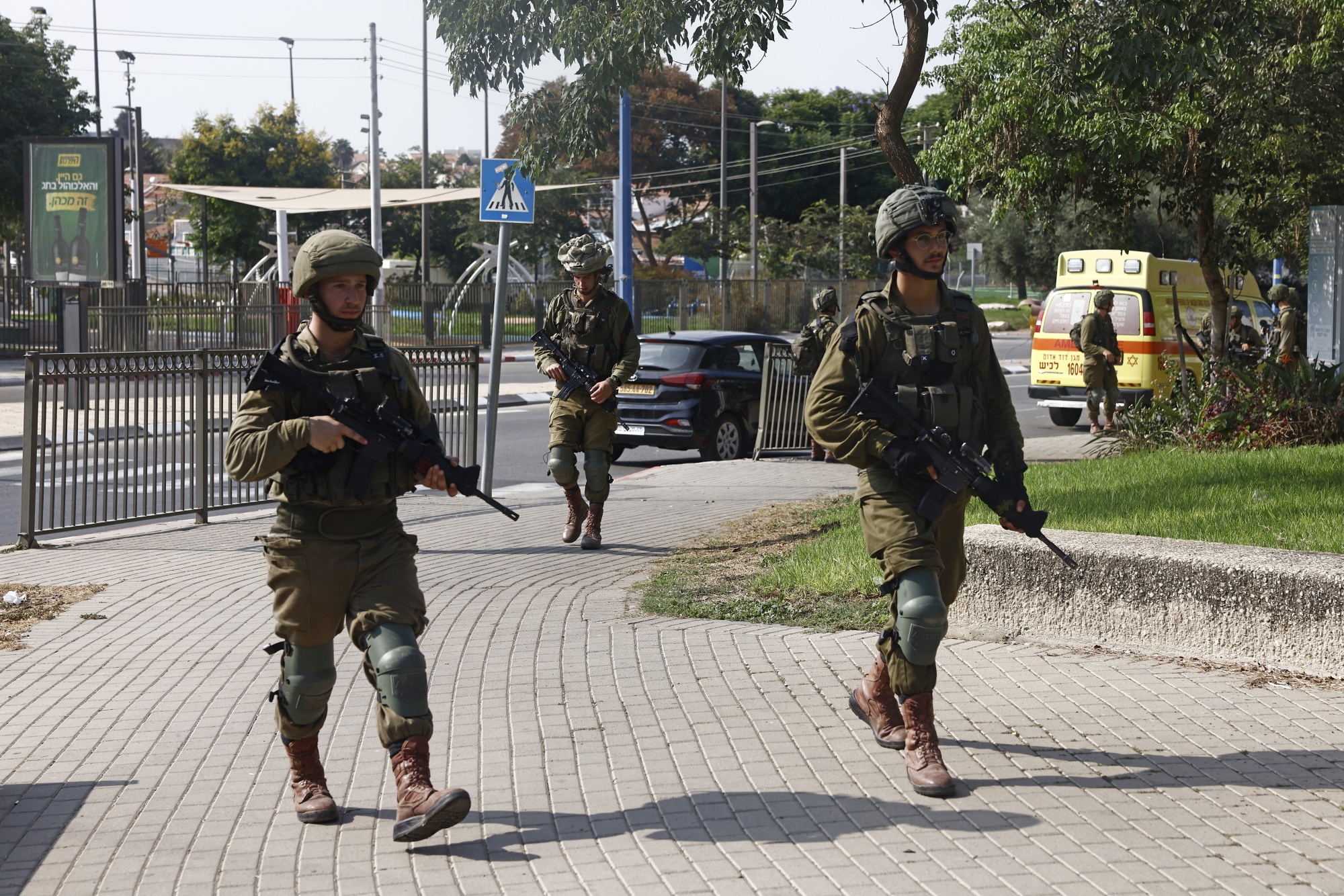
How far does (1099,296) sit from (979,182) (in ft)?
7.92

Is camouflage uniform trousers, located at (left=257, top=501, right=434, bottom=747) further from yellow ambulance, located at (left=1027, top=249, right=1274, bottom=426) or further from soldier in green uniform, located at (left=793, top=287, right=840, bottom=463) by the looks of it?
yellow ambulance, located at (left=1027, top=249, right=1274, bottom=426)

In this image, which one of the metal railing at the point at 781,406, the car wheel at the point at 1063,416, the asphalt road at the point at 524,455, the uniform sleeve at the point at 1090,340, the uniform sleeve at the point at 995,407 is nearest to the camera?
the uniform sleeve at the point at 995,407

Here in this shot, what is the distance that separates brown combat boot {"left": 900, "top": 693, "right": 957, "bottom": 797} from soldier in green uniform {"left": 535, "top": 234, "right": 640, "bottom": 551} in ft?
15.7

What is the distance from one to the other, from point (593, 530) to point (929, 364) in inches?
199

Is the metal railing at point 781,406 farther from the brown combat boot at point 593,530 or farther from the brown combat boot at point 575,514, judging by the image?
the brown combat boot at point 593,530

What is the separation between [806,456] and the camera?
15422 millimetres

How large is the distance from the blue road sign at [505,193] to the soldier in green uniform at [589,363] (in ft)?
5.84

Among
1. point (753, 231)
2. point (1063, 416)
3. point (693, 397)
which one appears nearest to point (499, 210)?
point (693, 397)

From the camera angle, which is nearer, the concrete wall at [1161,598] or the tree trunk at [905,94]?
the concrete wall at [1161,598]

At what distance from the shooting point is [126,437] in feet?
32.3

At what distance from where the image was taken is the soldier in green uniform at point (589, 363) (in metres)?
9.07

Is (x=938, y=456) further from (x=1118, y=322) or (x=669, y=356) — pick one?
(x=1118, y=322)

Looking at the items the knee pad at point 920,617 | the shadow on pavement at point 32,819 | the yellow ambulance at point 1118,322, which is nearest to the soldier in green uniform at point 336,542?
the shadow on pavement at point 32,819

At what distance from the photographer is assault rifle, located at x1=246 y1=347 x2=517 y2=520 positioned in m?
4.03
